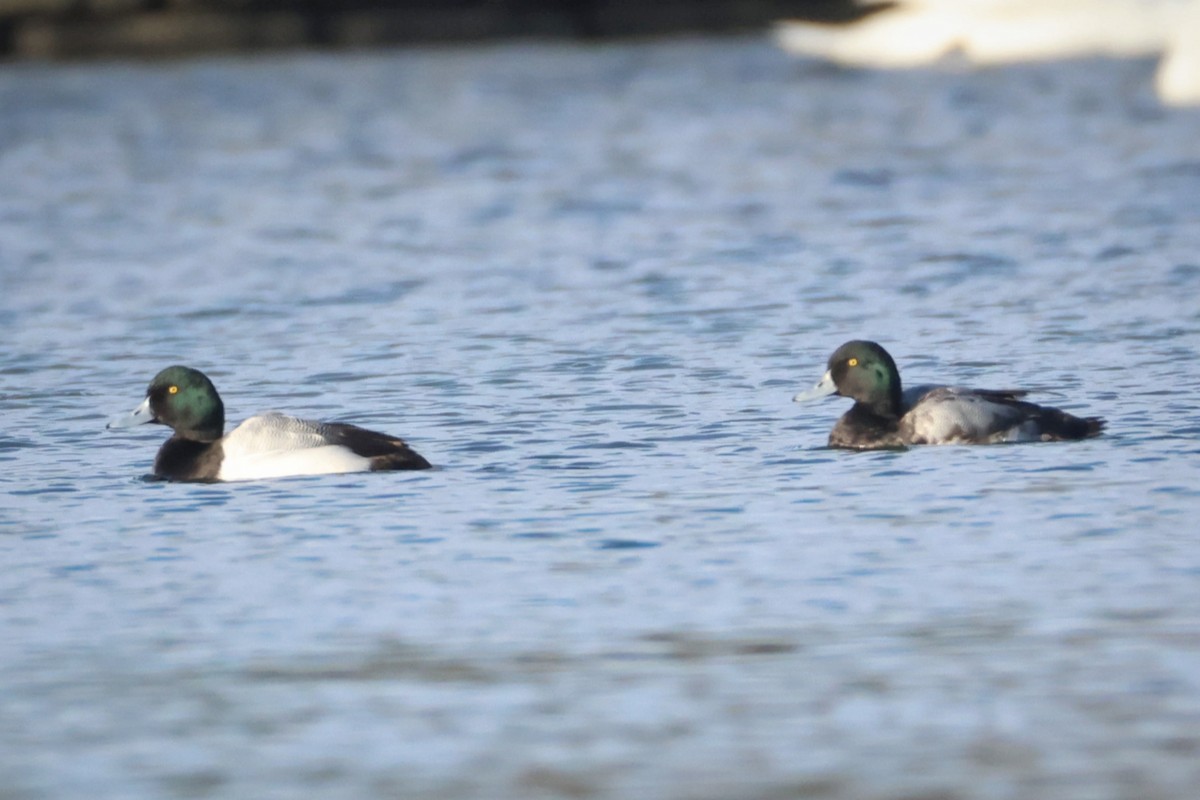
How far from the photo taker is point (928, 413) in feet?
36.0

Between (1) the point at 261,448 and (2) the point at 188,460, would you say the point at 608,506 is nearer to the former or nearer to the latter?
(1) the point at 261,448

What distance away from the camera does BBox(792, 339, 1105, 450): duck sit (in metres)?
10.8

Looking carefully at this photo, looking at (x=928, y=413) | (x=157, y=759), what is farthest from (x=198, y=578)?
(x=928, y=413)

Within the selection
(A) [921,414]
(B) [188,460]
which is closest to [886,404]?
(A) [921,414]

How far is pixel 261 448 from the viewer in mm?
10586

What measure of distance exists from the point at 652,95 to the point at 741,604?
29144 mm

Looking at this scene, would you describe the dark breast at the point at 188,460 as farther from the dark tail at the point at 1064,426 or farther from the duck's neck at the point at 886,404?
the dark tail at the point at 1064,426

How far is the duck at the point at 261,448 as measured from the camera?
1048 cm

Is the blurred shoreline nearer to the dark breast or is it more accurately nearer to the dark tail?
the dark breast

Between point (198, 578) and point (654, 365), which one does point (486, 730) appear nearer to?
point (198, 578)

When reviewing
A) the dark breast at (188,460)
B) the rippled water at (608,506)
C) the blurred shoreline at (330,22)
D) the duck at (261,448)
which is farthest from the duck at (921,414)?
the blurred shoreline at (330,22)

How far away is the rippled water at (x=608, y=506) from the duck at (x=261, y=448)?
6.4 inches

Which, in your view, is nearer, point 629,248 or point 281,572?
point 281,572

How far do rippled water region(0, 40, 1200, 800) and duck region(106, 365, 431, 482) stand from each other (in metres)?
0.16
